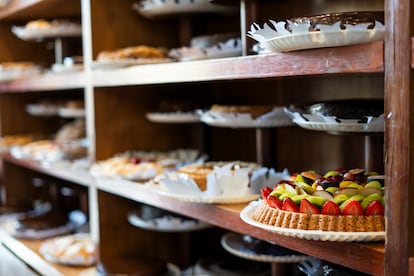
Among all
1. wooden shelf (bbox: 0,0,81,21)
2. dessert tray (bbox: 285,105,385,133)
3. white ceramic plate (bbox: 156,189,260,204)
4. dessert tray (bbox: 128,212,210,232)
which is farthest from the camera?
wooden shelf (bbox: 0,0,81,21)

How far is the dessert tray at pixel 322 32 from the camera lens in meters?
0.94

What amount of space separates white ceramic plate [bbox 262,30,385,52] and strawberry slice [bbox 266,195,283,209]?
11.3 inches

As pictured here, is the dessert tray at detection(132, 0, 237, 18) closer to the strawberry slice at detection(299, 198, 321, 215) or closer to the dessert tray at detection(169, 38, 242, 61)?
the dessert tray at detection(169, 38, 242, 61)

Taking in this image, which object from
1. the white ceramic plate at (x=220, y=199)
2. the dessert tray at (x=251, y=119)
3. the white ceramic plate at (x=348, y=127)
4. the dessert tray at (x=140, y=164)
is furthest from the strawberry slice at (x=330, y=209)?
the dessert tray at (x=140, y=164)

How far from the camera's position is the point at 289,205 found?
1060 millimetres

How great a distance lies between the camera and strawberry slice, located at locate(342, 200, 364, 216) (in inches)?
39.2

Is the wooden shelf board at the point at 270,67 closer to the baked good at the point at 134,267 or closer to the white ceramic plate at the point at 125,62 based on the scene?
the white ceramic plate at the point at 125,62

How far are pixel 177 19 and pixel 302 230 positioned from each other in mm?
1311

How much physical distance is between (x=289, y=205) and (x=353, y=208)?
0.40 feet

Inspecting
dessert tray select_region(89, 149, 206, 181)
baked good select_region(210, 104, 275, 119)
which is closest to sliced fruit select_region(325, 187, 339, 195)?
baked good select_region(210, 104, 275, 119)

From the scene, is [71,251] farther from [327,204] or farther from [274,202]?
[327,204]

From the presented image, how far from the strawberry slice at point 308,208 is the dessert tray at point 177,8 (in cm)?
87

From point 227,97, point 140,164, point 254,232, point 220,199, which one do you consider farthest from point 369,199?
→ point 227,97

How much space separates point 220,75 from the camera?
51.6 inches
